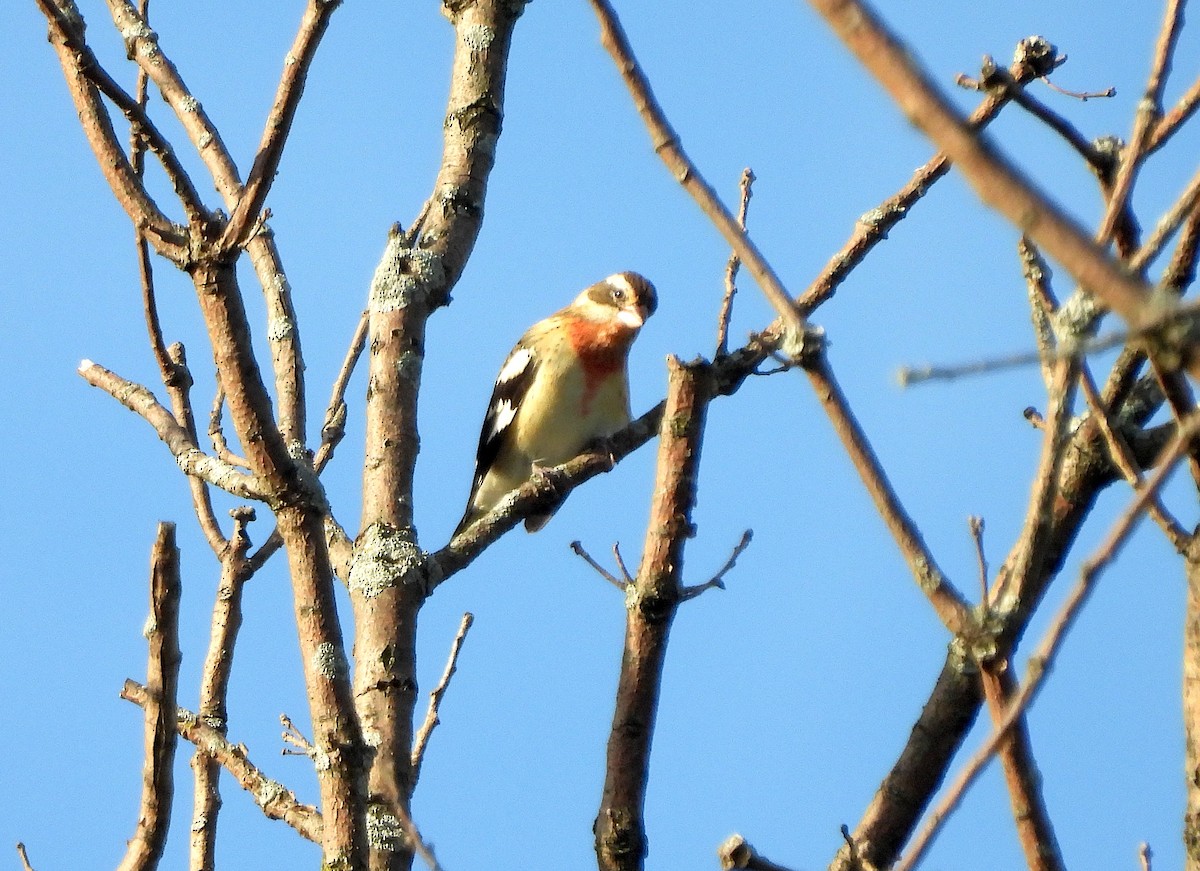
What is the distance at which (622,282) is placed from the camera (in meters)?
8.05

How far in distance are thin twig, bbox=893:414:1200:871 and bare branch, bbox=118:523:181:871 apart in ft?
5.40

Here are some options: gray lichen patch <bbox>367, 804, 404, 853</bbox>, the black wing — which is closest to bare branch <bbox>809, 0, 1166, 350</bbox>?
gray lichen patch <bbox>367, 804, 404, 853</bbox>

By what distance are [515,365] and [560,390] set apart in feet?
1.93

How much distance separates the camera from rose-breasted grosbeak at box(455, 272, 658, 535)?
24.3ft

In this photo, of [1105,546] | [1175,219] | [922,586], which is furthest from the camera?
[922,586]

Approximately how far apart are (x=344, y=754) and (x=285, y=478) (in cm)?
59

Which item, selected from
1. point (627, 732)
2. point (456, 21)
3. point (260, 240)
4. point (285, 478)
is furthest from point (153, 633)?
point (456, 21)

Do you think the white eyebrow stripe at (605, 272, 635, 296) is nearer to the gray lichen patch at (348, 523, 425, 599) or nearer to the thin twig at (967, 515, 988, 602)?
the gray lichen patch at (348, 523, 425, 599)

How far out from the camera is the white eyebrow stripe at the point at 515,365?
7789 millimetres

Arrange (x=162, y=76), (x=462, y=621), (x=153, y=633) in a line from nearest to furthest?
(x=153, y=633) < (x=162, y=76) < (x=462, y=621)

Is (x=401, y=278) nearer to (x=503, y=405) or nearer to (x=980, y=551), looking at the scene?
(x=980, y=551)

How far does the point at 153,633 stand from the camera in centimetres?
279

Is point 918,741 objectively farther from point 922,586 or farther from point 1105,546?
point 1105,546

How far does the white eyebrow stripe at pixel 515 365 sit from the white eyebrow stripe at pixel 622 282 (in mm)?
651
